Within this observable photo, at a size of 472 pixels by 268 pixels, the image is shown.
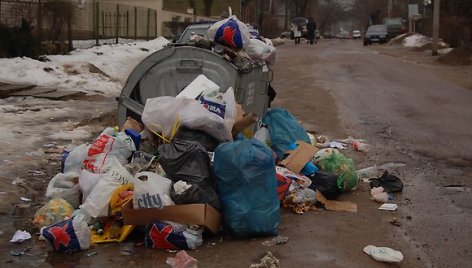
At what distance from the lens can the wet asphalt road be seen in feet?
13.9

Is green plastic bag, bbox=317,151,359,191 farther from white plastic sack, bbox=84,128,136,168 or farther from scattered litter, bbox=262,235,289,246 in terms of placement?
white plastic sack, bbox=84,128,136,168

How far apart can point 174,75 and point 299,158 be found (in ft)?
5.51

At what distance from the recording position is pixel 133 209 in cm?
441

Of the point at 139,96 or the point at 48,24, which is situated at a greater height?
the point at 48,24

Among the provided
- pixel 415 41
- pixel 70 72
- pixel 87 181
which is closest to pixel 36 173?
pixel 87 181

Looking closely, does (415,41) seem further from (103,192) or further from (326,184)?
(103,192)

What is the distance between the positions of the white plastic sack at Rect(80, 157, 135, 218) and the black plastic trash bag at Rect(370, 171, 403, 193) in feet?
8.64

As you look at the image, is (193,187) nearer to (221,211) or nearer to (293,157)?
(221,211)

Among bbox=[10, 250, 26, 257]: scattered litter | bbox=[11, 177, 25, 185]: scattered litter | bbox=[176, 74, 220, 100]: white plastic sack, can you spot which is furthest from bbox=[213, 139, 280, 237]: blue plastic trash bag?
bbox=[11, 177, 25, 185]: scattered litter

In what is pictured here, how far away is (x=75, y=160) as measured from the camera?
17.9ft

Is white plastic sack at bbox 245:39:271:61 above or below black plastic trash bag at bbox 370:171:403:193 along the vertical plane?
above

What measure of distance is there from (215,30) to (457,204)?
123 inches

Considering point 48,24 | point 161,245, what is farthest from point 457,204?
point 48,24

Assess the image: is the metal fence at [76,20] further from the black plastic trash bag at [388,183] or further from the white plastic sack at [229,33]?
the black plastic trash bag at [388,183]
